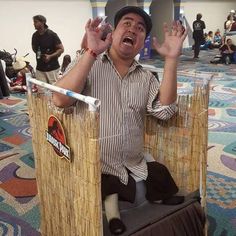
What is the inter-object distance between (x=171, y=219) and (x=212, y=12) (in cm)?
1415

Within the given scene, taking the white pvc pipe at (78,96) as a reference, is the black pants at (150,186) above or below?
below

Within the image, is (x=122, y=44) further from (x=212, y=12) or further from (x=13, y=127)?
(x=212, y=12)

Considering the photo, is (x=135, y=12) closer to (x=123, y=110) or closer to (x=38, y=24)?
(x=123, y=110)

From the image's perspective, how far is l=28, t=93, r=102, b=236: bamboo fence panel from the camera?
1193 mm

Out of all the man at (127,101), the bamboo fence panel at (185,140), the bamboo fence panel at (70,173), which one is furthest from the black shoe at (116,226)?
the bamboo fence panel at (185,140)

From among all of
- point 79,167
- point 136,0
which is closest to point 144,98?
point 79,167

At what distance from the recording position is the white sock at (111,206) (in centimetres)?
144

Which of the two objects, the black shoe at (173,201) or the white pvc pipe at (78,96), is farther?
the black shoe at (173,201)

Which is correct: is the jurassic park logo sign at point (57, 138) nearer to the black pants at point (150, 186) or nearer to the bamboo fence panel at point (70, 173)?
the bamboo fence panel at point (70, 173)

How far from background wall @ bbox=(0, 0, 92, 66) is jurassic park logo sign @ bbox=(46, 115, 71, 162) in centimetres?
669

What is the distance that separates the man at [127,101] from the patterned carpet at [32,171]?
0.76ft

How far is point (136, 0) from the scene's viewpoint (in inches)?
401

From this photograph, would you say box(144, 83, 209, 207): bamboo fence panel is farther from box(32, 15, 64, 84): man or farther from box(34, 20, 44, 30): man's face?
box(34, 20, 44, 30): man's face

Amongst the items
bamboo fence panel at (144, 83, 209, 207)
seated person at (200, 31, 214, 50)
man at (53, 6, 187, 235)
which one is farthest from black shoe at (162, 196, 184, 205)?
seated person at (200, 31, 214, 50)
